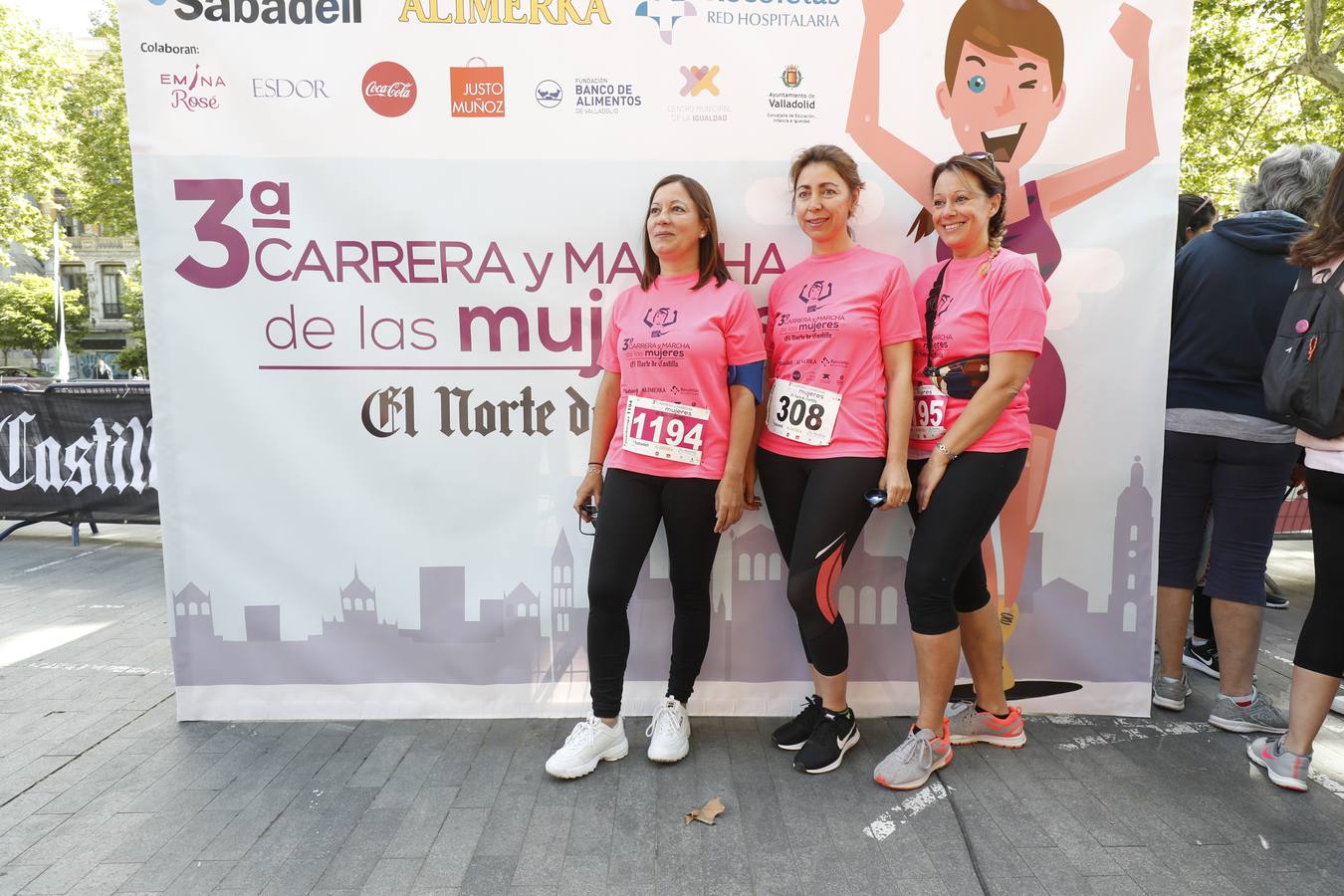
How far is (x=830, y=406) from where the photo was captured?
2.69m

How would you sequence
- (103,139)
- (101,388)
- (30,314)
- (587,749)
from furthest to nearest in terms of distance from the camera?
(30,314)
(103,139)
(101,388)
(587,749)

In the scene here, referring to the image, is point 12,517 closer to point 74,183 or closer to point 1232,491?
point 1232,491

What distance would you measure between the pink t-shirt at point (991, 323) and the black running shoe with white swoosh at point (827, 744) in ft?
3.27

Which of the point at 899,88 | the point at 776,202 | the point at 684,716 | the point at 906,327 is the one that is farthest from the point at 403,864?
A: the point at 899,88

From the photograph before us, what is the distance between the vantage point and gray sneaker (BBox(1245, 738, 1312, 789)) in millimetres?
2631

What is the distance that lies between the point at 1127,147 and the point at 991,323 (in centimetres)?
113

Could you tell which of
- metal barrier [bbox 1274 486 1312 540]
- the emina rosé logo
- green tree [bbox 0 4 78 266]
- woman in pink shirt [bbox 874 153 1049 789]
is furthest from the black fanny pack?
green tree [bbox 0 4 78 266]

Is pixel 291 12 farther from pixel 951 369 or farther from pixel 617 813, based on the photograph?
pixel 617 813

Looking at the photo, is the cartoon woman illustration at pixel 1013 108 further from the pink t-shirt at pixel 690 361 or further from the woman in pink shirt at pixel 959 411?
the pink t-shirt at pixel 690 361

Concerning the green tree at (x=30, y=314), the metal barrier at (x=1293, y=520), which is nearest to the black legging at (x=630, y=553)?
the metal barrier at (x=1293, y=520)

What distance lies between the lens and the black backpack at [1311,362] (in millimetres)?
2377

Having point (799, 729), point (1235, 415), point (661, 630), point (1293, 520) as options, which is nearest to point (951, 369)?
point (1235, 415)

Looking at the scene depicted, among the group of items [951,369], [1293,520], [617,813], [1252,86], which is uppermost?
[1252,86]

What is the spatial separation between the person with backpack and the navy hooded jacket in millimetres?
511
